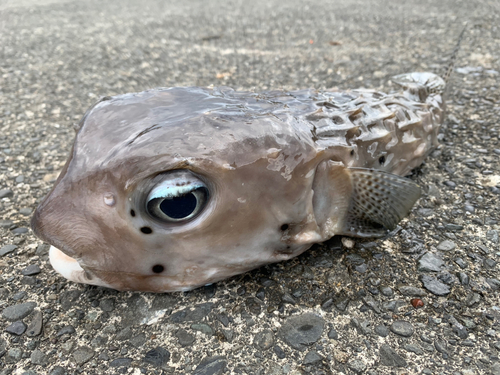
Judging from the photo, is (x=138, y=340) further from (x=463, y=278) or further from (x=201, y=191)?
(x=463, y=278)

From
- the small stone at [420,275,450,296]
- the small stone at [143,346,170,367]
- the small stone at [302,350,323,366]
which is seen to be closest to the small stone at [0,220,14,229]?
the small stone at [143,346,170,367]

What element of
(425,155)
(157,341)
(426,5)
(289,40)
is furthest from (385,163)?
(426,5)

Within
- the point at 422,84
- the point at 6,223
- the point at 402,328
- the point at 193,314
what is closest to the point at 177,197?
the point at 193,314

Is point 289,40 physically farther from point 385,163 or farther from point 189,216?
point 189,216

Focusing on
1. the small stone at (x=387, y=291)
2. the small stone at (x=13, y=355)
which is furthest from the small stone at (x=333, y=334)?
the small stone at (x=13, y=355)

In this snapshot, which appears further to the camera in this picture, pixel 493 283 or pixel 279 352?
pixel 493 283

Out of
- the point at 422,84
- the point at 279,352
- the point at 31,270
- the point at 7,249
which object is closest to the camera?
the point at 279,352
